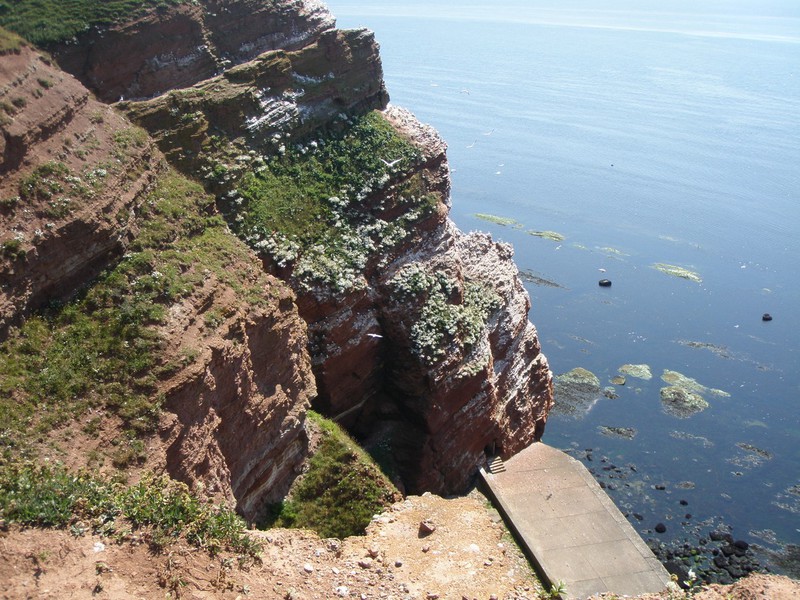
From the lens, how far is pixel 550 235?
6397 cm

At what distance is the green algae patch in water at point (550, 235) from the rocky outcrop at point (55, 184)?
45495 millimetres

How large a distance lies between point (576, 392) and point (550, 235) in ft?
78.2

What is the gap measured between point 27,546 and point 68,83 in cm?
1464

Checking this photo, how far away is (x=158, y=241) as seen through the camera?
20719 millimetres

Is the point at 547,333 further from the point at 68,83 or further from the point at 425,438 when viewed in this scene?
the point at 68,83

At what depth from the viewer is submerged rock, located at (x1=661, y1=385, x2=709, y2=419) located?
41.9 metres

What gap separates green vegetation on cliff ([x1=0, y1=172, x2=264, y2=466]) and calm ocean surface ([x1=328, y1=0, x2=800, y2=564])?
23781mm

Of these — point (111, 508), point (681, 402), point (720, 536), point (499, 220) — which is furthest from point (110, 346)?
point (499, 220)

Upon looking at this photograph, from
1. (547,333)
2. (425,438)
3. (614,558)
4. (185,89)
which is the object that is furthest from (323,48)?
(547,333)

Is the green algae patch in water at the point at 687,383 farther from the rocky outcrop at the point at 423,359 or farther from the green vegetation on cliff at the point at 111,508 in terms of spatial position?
the green vegetation on cliff at the point at 111,508

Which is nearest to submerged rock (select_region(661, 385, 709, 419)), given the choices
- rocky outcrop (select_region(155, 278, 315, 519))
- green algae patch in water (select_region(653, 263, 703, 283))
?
green algae patch in water (select_region(653, 263, 703, 283))

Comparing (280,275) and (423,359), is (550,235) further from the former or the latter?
(280,275)

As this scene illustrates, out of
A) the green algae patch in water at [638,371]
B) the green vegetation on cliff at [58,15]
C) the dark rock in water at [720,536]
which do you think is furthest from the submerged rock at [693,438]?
the green vegetation on cliff at [58,15]

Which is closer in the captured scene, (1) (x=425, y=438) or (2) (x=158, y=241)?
(2) (x=158, y=241)
